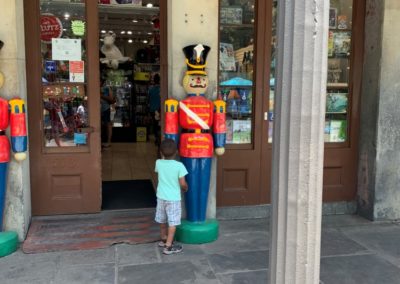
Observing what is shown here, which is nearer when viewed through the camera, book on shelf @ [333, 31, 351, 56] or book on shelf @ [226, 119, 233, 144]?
book on shelf @ [226, 119, 233, 144]

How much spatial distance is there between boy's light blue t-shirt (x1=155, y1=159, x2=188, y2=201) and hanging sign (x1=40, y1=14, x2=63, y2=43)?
2069 millimetres

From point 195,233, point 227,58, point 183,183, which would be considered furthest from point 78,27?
point 195,233

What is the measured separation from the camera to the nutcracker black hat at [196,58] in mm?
4535

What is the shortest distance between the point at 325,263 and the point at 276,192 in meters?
2.49

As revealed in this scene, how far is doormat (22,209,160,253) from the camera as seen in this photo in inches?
179

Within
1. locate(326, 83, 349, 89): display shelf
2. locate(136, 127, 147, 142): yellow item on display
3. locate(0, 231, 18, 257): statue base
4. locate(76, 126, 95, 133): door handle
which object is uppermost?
locate(326, 83, 349, 89): display shelf

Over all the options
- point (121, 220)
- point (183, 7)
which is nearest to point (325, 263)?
point (121, 220)

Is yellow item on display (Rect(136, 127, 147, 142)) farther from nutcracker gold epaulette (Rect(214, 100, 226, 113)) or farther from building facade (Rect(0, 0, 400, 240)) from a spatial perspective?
nutcracker gold epaulette (Rect(214, 100, 226, 113))

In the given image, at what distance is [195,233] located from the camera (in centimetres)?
465

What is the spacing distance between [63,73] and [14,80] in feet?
2.40

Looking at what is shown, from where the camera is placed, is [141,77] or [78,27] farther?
[141,77]

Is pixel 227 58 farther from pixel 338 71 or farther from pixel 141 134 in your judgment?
pixel 141 134

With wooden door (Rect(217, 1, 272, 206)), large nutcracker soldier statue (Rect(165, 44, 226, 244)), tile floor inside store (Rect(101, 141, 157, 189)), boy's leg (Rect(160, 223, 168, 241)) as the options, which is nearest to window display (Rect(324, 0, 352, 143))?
wooden door (Rect(217, 1, 272, 206))

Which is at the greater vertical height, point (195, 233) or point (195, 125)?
point (195, 125)
